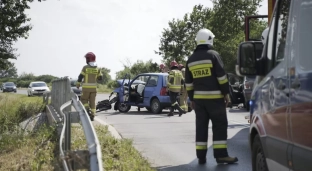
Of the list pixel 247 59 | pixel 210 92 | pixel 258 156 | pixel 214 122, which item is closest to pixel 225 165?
pixel 214 122

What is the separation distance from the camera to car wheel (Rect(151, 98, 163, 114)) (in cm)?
1906

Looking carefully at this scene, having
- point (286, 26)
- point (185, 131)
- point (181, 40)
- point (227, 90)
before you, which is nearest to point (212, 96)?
point (227, 90)

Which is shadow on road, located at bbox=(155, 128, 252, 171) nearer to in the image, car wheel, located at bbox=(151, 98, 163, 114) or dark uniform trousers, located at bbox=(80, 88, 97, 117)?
dark uniform trousers, located at bbox=(80, 88, 97, 117)

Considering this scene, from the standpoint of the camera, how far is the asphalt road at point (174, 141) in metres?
8.38

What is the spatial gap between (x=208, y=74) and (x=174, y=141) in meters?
3.55

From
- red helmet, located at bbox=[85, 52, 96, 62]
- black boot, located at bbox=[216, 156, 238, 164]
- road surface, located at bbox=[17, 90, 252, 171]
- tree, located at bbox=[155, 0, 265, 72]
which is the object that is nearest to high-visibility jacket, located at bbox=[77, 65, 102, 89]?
red helmet, located at bbox=[85, 52, 96, 62]

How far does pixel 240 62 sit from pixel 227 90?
280cm

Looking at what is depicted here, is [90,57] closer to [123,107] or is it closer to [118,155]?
[123,107]

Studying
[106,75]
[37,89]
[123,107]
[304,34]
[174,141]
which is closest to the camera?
[304,34]

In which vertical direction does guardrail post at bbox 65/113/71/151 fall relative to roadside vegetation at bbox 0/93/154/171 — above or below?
above

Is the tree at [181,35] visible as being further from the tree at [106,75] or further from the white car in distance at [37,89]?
the tree at [106,75]

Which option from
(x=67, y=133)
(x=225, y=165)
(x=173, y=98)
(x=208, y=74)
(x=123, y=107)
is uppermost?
(x=208, y=74)

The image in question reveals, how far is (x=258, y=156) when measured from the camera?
561cm

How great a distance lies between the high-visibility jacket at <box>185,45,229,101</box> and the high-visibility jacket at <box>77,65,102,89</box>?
23.0 ft
